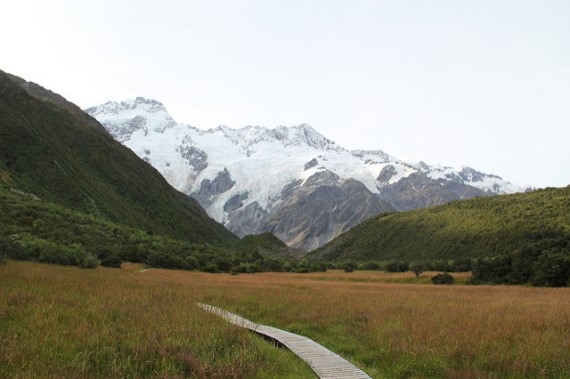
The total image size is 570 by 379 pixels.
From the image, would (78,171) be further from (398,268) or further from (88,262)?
(398,268)

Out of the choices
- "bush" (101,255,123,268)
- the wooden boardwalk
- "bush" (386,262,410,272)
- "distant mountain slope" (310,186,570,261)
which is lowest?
"bush" (386,262,410,272)

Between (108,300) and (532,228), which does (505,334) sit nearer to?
(108,300)

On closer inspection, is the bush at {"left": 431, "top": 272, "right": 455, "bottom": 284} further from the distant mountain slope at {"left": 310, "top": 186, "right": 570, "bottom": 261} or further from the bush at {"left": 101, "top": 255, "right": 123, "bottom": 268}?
the bush at {"left": 101, "top": 255, "right": 123, "bottom": 268}

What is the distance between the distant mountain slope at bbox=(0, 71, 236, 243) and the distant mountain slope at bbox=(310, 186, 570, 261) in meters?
51.3

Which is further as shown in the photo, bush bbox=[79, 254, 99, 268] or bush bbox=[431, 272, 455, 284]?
bush bbox=[431, 272, 455, 284]

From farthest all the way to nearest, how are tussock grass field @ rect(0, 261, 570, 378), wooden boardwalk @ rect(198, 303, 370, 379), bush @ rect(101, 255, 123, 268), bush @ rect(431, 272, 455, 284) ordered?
bush @ rect(431, 272, 455, 284), bush @ rect(101, 255, 123, 268), wooden boardwalk @ rect(198, 303, 370, 379), tussock grass field @ rect(0, 261, 570, 378)

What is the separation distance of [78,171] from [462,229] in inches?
3630

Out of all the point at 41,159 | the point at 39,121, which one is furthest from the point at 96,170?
the point at 41,159

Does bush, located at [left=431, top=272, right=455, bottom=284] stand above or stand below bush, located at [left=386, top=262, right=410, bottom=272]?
above

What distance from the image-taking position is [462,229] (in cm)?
11688

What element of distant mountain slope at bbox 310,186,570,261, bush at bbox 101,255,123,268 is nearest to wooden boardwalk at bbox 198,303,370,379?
bush at bbox 101,255,123,268

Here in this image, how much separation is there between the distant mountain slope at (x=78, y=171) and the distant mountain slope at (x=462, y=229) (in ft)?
168

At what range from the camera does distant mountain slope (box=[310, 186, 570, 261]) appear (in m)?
94.2

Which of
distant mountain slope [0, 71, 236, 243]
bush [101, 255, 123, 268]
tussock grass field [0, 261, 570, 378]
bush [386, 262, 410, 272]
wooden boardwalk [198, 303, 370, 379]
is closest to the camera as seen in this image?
tussock grass field [0, 261, 570, 378]
